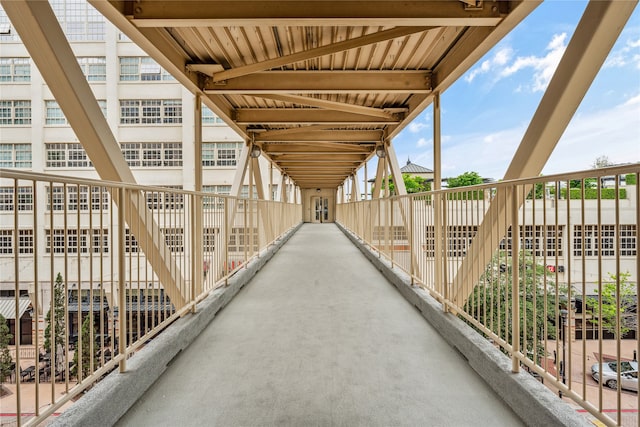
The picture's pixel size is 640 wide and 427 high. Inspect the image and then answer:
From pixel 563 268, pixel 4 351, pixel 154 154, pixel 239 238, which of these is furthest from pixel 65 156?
pixel 563 268

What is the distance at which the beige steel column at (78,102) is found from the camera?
5.73 ft

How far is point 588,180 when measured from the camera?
4.41 ft

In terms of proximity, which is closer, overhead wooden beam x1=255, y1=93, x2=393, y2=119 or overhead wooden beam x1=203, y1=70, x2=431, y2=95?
overhead wooden beam x1=203, y1=70, x2=431, y2=95

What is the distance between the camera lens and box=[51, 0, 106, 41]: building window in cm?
1254

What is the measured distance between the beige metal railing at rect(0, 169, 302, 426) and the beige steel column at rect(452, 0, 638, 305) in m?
2.32

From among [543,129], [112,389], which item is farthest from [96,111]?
[543,129]

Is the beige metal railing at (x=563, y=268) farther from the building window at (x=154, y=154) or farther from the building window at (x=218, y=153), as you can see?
the building window at (x=218, y=153)

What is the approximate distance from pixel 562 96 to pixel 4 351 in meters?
3.13

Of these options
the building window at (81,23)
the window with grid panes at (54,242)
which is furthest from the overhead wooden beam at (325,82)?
the building window at (81,23)

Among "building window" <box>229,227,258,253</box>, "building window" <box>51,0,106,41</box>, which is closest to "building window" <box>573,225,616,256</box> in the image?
"building window" <box>229,227,258,253</box>

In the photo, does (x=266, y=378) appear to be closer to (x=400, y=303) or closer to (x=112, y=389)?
(x=112, y=389)

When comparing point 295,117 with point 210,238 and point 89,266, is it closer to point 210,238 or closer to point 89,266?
point 210,238

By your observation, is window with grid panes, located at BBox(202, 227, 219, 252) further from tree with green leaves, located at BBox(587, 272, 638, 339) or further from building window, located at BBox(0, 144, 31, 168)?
building window, located at BBox(0, 144, 31, 168)

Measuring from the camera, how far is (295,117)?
20.1 ft
